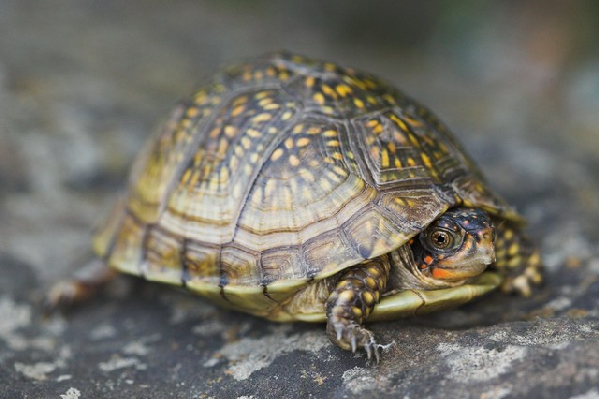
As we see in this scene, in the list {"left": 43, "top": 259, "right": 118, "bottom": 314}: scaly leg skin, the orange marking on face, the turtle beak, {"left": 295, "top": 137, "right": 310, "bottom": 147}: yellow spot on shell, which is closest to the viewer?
the turtle beak

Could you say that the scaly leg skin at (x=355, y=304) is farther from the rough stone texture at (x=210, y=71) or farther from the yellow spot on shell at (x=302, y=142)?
the yellow spot on shell at (x=302, y=142)

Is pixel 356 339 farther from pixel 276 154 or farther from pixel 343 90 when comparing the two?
pixel 343 90

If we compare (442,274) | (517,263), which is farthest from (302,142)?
(517,263)

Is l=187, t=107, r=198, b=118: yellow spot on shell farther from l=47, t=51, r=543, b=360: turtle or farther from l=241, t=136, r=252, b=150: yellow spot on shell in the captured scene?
l=241, t=136, r=252, b=150: yellow spot on shell

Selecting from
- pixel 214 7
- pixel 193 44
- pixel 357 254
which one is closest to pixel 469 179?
pixel 357 254

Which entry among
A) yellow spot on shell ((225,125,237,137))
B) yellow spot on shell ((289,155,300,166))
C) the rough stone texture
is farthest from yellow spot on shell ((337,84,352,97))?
the rough stone texture
